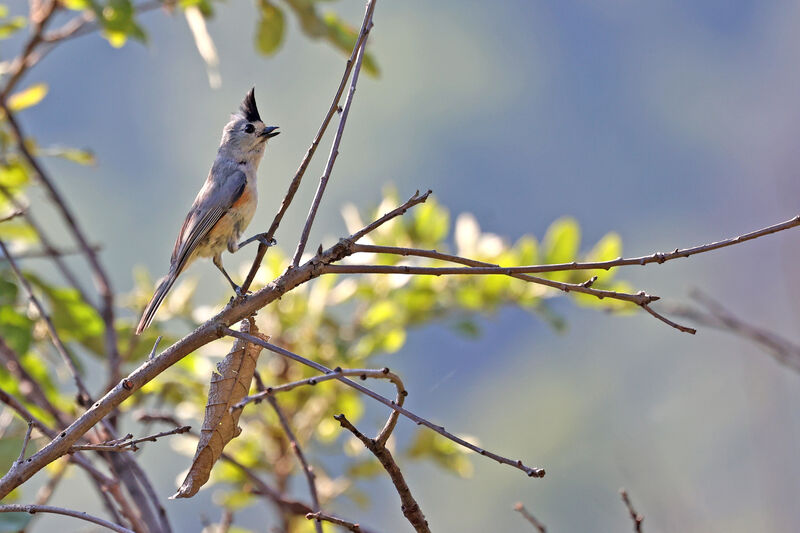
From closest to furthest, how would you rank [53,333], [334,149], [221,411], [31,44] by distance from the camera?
[221,411], [334,149], [53,333], [31,44]

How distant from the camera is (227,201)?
2.77m

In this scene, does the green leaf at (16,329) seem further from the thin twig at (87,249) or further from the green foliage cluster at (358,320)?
the green foliage cluster at (358,320)

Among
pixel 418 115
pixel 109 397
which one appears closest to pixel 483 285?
pixel 109 397

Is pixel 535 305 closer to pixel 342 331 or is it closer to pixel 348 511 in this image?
pixel 342 331

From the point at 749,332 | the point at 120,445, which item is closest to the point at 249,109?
the point at 749,332

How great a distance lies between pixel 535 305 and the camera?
2.77 metres

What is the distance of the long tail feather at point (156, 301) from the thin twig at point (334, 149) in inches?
41.1

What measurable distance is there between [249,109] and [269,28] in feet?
0.95

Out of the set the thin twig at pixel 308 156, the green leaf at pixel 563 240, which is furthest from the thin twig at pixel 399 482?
the green leaf at pixel 563 240

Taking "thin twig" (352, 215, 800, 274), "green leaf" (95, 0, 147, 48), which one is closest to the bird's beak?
"green leaf" (95, 0, 147, 48)

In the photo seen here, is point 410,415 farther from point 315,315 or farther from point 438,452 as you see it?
point 315,315

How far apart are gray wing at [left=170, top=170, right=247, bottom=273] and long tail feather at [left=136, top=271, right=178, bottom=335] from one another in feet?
0.20

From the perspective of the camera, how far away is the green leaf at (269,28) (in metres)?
2.65

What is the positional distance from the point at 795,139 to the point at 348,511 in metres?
1.82
